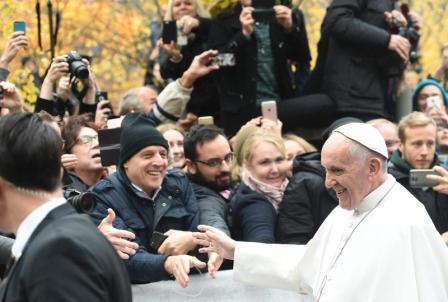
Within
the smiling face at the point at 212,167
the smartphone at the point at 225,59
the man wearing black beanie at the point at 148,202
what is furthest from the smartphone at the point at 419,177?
the smartphone at the point at 225,59

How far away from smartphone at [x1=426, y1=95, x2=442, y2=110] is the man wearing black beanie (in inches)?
152

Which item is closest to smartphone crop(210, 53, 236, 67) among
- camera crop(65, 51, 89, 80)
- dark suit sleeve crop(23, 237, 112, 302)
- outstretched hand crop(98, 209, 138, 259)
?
camera crop(65, 51, 89, 80)

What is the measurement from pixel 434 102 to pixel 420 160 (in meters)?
2.06

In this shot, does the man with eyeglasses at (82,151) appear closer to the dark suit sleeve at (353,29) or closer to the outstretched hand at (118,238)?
the outstretched hand at (118,238)

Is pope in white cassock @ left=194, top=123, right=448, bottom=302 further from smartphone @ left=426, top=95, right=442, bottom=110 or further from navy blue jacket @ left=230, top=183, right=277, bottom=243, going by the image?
smartphone @ left=426, top=95, right=442, bottom=110

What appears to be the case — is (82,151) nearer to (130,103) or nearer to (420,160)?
(130,103)

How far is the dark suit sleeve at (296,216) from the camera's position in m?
7.98

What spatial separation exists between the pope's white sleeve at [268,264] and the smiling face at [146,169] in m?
0.89

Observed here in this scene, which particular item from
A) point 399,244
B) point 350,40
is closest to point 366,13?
point 350,40

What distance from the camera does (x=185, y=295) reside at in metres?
7.23

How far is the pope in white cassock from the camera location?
6.02 m

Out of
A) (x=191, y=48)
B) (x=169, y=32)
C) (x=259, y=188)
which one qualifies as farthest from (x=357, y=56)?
(x=259, y=188)

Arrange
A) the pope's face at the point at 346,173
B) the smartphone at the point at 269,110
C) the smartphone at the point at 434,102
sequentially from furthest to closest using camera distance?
the smartphone at the point at 434,102 → the smartphone at the point at 269,110 → the pope's face at the point at 346,173

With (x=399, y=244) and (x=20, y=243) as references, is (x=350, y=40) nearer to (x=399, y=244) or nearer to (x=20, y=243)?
(x=399, y=244)
